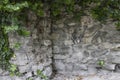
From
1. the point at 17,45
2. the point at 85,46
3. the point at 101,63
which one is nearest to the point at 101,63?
the point at 101,63

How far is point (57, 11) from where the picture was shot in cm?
289

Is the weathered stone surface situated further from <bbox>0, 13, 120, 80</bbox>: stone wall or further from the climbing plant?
the climbing plant

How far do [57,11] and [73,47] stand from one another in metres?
0.51

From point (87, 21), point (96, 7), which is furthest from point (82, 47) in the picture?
point (96, 7)

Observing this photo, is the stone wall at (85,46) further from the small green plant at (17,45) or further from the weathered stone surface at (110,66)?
the small green plant at (17,45)

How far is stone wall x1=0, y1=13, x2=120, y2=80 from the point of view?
2.85 metres

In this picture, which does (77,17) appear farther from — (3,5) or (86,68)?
(3,5)

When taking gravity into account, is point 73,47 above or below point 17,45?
below

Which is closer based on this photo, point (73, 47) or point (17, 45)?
point (17, 45)

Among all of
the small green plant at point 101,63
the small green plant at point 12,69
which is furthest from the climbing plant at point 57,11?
the small green plant at point 101,63

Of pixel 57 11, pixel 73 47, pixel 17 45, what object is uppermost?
pixel 57 11

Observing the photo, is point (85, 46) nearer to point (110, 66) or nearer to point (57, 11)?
point (110, 66)

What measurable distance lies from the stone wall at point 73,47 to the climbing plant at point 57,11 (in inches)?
3.3

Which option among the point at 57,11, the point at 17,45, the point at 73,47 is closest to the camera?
the point at 17,45
